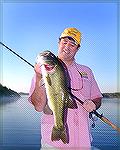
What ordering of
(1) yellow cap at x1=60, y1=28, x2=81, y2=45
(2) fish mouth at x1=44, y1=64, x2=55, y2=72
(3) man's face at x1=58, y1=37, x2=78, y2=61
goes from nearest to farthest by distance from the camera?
(2) fish mouth at x1=44, y1=64, x2=55, y2=72 → (3) man's face at x1=58, y1=37, x2=78, y2=61 → (1) yellow cap at x1=60, y1=28, x2=81, y2=45

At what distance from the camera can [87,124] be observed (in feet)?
12.0

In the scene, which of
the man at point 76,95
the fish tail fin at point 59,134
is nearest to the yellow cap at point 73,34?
the man at point 76,95

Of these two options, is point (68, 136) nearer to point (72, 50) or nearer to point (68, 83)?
point (68, 83)

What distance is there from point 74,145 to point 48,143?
26cm

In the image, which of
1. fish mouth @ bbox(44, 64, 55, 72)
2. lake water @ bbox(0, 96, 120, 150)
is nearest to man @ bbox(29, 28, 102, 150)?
fish mouth @ bbox(44, 64, 55, 72)

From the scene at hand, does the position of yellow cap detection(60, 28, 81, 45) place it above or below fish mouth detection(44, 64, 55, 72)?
above

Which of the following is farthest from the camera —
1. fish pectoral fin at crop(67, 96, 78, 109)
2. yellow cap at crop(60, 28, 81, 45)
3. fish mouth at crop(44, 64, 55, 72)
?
yellow cap at crop(60, 28, 81, 45)

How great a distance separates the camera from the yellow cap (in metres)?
3.76

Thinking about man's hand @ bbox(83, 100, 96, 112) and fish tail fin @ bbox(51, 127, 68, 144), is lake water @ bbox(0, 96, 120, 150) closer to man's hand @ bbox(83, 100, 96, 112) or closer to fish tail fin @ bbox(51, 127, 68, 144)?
man's hand @ bbox(83, 100, 96, 112)

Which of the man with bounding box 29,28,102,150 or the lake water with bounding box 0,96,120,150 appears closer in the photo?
the man with bounding box 29,28,102,150

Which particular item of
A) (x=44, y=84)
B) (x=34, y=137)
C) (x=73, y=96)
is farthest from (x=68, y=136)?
(x=34, y=137)

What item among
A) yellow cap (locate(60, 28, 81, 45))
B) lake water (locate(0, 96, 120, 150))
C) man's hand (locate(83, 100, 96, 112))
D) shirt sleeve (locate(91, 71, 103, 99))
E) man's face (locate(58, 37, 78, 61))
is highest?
yellow cap (locate(60, 28, 81, 45))

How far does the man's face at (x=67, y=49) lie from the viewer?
12.0 feet

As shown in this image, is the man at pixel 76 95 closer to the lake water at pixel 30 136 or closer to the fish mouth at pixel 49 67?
the fish mouth at pixel 49 67
